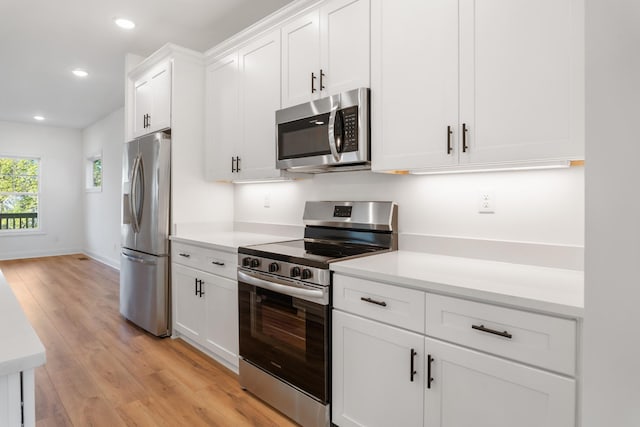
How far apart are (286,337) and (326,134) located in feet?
3.80

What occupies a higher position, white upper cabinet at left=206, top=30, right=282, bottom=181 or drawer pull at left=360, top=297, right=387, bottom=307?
white upper cabinet at left=206, top=30, right=282, bottom=181

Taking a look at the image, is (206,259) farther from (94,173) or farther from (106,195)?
(94,173)

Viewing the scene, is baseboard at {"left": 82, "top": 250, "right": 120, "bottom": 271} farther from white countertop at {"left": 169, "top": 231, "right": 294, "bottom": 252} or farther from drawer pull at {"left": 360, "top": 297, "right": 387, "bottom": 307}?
drawer pull at {"left": 360, "top": 297, "right": 387, "bottom": 307}

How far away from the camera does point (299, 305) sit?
6.38 feet

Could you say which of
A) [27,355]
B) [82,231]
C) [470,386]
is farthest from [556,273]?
[82,231]

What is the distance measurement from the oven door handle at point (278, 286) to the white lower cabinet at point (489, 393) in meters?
0.61

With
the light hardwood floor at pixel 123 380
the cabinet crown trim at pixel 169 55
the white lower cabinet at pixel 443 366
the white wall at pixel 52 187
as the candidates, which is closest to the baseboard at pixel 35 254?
the white wall at pixel 52 187

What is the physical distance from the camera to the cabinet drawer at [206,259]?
8.16ft

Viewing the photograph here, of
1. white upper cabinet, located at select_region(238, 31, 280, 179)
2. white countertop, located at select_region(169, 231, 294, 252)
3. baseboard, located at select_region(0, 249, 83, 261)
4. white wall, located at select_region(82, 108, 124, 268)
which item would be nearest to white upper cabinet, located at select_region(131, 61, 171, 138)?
white upper cabinet, located at select_region(238, 31, 280, 179)

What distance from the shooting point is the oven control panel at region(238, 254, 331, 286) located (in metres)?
1.83

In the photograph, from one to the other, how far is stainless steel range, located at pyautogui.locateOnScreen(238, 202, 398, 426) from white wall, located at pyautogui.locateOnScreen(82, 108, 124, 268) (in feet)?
15.9

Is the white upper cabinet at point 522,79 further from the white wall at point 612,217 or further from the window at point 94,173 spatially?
the window at point 94,173

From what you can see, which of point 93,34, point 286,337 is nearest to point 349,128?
point 286,337

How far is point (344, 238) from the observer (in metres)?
2.45
